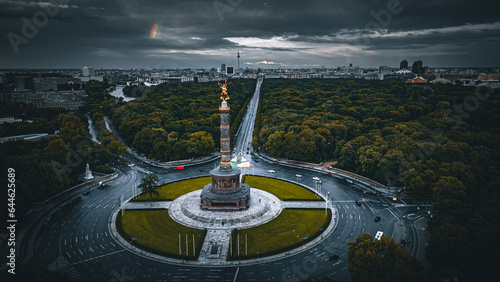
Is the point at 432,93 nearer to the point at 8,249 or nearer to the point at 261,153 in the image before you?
the point at 261,153

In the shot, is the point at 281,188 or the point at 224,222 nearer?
the point at 224,222

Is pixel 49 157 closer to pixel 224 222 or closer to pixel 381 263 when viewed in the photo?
pixel 224 222

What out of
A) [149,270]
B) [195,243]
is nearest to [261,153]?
[195,243]

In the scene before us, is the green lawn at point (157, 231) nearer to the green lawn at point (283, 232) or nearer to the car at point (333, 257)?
the green lawn at point (283, 232)

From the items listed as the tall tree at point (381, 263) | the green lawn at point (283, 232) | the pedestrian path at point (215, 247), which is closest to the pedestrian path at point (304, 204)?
the green lawn at point (283, 232)

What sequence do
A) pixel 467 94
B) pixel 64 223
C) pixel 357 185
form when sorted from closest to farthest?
pixel 64 223
pixel 357 185
pixel 467 94

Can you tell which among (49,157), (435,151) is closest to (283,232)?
(435,151)
